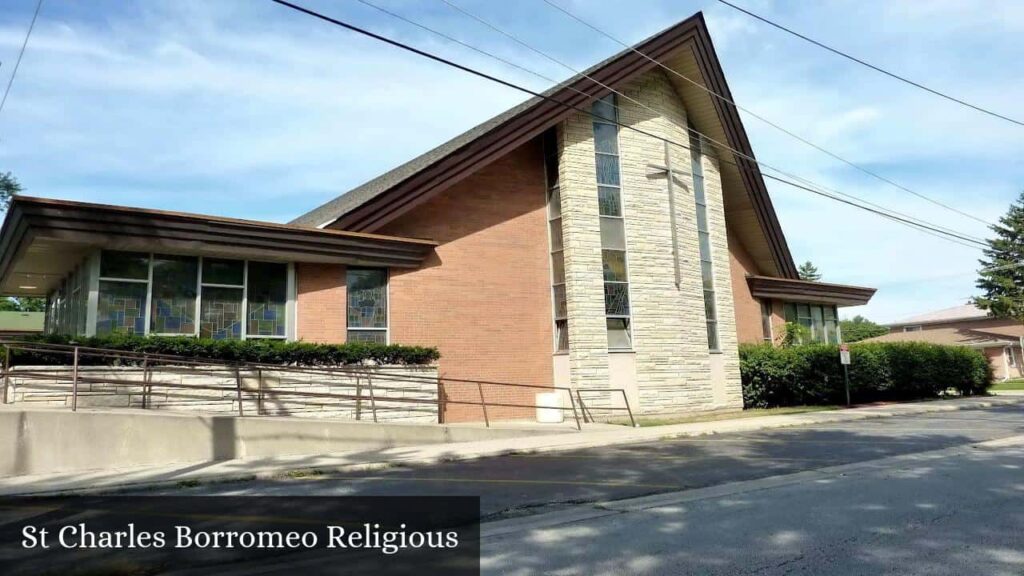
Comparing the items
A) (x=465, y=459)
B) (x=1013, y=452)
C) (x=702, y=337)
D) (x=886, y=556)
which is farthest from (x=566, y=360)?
(x=886, y=556)

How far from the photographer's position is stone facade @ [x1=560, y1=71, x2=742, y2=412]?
19.0m

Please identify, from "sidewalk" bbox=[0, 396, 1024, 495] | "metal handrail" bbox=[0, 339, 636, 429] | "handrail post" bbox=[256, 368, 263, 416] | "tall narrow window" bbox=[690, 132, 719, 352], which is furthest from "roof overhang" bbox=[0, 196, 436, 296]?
"tall narrow window" bbox=[690, 132, 719, 352]

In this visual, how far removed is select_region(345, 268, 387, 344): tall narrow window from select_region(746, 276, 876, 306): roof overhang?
15539mm

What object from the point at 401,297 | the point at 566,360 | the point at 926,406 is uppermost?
the point at 401,297

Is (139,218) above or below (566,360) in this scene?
above

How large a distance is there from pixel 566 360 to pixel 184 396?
9.89 meters

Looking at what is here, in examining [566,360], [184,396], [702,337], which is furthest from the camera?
[702,337]

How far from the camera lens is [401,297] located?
17.4 m

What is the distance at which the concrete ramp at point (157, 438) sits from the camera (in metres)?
9.51

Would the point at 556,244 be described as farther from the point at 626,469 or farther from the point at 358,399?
the point at 626,469

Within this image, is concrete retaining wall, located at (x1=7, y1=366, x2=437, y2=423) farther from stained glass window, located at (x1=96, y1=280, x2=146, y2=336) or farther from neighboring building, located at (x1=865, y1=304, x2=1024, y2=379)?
neighboring building, located at (x1=865, y1=304, x2=1024, y2=379)

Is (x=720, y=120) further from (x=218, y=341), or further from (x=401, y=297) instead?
(x=218, y=341)

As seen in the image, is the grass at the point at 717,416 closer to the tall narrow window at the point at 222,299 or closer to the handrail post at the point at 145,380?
the tall narrow window at the point at 222,299

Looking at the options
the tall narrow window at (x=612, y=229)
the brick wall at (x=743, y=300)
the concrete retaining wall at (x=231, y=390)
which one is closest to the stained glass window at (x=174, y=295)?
the concrete retaining wall at (x=231, y=390)
